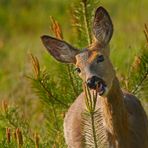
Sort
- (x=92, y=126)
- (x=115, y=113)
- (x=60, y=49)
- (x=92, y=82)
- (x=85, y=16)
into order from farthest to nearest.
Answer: (x=85, y=16), (x=60, y=49), (x=115, y=113), (x=92, y=82), (x=92, y=126)

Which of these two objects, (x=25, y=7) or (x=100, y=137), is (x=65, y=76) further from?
(x=25, y=7)

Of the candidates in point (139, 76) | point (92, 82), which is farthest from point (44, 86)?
point (92, 82)

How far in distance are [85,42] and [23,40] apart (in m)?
9.38

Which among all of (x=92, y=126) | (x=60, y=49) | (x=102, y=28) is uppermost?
(x=102, y=28)

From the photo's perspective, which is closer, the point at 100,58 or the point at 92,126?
the point at 92,126

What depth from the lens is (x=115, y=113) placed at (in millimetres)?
7441

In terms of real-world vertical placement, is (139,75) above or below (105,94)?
above

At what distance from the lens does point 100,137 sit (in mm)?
6742

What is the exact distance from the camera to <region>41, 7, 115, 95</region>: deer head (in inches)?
276

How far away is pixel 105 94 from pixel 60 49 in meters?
0.64

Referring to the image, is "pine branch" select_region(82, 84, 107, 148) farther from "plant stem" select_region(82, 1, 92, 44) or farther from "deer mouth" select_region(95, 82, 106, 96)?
"plant stem" select_region(82, 1, 92, 44)

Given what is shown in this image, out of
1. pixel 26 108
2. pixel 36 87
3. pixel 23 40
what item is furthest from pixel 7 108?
pixel 23 40

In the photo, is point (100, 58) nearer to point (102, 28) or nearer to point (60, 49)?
point (102, 28)

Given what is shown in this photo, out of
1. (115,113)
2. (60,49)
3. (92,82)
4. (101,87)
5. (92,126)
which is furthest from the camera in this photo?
(60,49)
